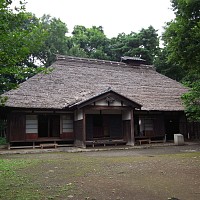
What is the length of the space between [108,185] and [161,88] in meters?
18.9

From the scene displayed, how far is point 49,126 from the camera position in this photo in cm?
1889

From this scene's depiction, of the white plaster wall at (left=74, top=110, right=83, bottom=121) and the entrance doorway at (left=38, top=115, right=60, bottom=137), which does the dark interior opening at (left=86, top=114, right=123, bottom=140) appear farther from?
the entrance doorway at (left=38, top=115, right=60, bottom=137)

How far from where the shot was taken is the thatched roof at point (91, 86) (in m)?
17.5

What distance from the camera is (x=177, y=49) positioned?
9.95 metres

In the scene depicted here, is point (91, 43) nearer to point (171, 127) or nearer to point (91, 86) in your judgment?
point (91, 86)

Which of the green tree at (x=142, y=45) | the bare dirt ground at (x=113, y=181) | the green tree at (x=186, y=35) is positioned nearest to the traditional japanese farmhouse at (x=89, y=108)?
the green tree at (x=186, y=35)

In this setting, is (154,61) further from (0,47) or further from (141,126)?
(0,47)

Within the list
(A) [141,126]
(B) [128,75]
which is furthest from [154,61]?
(A) [141,126]

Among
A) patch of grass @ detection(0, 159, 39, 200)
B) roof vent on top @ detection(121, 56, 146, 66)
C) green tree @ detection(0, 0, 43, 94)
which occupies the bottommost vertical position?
patch of grass @ detection(0, 159, 39, 200)

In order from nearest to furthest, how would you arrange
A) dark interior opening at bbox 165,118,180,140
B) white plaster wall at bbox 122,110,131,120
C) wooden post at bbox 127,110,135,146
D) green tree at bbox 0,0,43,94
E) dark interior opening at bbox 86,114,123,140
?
1. green tree at bbox 0,0,43,94
2. wooden post at bbox 127,110,135,146
3. white plaster wall at bbox 122,110,131,120
4. dark interior opening at bbox 86,114,123,140
5. dark interior opening at bbox 165,118,180,140

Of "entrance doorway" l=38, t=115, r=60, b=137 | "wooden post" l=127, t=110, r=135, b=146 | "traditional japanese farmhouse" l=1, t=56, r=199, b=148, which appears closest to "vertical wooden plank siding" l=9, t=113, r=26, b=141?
"traditional japanese farmhouse" l=1, t=56, r=199, b=148

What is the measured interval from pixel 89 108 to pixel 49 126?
168 inches

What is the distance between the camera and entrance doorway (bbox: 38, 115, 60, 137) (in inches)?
742

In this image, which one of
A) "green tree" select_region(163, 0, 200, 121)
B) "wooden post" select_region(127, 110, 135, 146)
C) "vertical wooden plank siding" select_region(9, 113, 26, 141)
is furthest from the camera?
"wooden post" select_region(127, 110, 135, 146)
